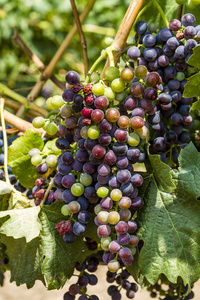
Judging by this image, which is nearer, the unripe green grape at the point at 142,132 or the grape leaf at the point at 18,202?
the unripe green grape at the point at 142,132

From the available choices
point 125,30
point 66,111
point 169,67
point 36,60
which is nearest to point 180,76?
point 169,67

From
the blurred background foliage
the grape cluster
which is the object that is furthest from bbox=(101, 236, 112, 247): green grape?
the blurred background foliage

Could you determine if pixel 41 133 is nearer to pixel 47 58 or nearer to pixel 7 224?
pixel 7 224

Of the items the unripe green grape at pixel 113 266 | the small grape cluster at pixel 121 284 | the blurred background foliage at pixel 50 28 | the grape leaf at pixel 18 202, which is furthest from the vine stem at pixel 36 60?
the unripe green grape at pixel 113 266

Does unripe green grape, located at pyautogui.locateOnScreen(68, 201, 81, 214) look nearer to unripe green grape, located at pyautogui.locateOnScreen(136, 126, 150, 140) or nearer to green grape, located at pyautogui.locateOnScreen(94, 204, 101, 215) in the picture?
green grape, located at pyautogui.locateOnScreen(94, 204, 101, 215)

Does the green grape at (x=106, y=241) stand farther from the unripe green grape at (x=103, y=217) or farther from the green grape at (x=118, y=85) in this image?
the green grape at (x=118, y=85)

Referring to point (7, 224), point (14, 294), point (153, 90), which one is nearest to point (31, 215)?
point (7, 224)
